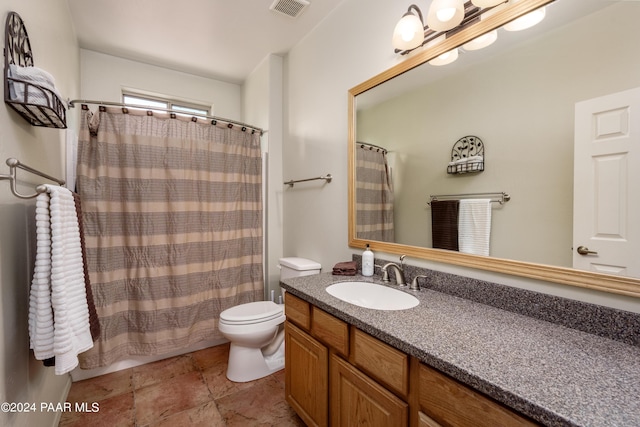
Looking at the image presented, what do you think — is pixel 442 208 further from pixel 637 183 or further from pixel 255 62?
pixel 255 62

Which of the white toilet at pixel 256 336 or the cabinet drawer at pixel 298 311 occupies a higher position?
the cabinet drawer at pixel 298 311

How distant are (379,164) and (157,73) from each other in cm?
259

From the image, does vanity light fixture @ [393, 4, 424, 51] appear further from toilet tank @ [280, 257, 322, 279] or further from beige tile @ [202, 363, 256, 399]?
beige tile @ [202, 363, 256, 399]

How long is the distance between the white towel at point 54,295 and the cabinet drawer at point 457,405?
1.25 m

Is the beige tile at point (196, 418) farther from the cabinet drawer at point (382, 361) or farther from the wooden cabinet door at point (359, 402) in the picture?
the cabinet drawer at point (382, 361)

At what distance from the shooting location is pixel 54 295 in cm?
99

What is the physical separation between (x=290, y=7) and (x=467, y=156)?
1.67 m

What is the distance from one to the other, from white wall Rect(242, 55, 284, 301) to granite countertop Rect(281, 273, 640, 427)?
1.61 metres

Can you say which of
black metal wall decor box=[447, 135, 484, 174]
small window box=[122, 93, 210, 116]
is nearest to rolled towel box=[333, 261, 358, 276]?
black metal wall decor box=[447, 135, 484, 174]

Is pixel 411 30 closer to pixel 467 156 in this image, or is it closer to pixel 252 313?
pixel 467 156

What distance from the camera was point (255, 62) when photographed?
2.71 meters

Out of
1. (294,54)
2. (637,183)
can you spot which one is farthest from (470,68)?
(294,54)

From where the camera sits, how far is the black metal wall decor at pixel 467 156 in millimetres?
1154

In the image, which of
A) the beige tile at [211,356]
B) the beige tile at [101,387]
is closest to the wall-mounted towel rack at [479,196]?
the beige tile at [211,356]
